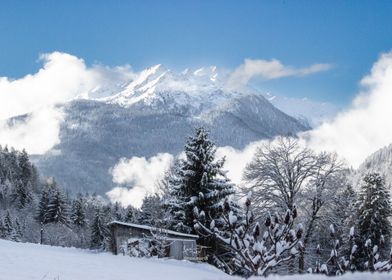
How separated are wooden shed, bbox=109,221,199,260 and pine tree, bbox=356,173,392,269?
15.0 meters

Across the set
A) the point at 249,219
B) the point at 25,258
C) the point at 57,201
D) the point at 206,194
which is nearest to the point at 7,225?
the point at 57,201

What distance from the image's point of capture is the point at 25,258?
10953mm

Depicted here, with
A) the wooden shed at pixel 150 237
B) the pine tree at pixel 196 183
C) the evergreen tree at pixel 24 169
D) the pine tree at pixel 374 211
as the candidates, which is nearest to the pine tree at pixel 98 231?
the pine tree at pixel 196 183

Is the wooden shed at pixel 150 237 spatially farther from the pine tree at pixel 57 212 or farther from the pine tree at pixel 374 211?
the pine tree at pixel 57 212

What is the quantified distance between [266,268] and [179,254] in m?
18.7

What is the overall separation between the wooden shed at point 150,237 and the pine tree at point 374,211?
49.4 ft

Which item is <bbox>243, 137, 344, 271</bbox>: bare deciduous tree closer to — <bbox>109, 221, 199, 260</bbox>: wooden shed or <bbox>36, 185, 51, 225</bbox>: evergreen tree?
<bbox>109, 221, 199, 260</bbox>: wooden shed

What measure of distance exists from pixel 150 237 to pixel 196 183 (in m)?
7.13

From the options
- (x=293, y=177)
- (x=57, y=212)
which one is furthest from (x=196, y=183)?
(x=57, y=212)

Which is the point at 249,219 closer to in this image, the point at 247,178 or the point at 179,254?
the point at 179,254

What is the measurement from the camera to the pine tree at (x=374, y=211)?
37.1m

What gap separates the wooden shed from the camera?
25.8 meters

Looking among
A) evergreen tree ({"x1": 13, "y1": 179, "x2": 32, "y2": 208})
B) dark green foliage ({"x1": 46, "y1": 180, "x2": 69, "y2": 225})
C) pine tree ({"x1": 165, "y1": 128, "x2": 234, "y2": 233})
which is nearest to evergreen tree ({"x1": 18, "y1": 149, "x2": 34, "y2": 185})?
evergreen tree ({"x1": 13, "y1": 179, "x2": 32, "y2": 208})

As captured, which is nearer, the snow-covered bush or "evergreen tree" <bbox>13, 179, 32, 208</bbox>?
the snow-covered bush
